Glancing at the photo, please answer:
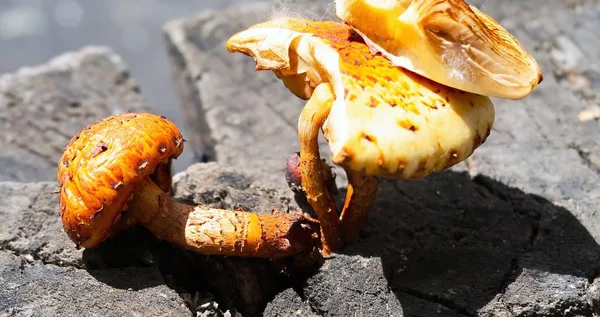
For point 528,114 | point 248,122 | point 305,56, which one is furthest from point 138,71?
point 305,56

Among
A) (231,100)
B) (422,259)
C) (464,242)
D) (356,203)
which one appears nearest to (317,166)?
(356,203)

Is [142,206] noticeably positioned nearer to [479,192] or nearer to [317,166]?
[317,166]

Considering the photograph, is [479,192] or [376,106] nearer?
[376,106]

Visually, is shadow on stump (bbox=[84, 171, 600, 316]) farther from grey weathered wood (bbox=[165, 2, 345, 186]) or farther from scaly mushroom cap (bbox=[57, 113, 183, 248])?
grey weathered wood (bbox=[165, 2, 345, 186])

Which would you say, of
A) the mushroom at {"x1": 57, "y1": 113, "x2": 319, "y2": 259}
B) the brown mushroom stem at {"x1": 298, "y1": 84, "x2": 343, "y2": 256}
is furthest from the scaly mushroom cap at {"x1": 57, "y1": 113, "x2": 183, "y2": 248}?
the brown mushroom stem at {"x1": 298, "y1": 84, "x2": 343, "y2": 256}

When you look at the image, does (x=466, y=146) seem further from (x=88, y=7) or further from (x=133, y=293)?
(x=88, y=7)
